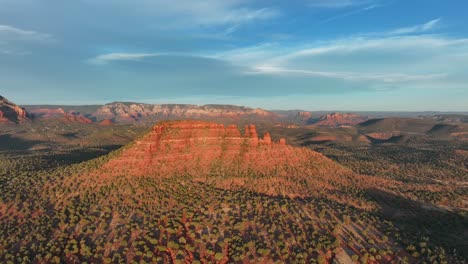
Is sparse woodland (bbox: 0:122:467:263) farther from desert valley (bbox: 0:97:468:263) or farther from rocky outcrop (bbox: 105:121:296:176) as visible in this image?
rocky outcrop (bbox: 105:121:296:176)

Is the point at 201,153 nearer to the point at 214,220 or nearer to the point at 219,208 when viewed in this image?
the point at 219,208

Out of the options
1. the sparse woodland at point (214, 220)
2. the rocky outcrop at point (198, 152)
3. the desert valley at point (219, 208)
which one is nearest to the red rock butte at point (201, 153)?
the rocky outcrop at point (198, 152)

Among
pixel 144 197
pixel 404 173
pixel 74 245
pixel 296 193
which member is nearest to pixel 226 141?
pixel 296 193

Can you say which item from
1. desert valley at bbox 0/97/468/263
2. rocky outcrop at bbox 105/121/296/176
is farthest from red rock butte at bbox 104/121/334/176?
desert valley at bbox 0/97/468/263

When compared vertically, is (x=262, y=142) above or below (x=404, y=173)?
above

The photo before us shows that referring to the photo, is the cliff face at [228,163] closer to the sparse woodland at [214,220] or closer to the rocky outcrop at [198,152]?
the rocky outcrop at [198,152]

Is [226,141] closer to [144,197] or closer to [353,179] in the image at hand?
[144,197]

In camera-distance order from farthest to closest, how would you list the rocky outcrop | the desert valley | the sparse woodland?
the rocky outcrop, the desert valley, the sparse woodland

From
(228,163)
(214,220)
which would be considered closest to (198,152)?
(228,163)
